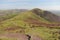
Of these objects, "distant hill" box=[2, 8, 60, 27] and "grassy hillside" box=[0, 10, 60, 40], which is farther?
"distant hill" box=[2, 8, 60, 27]

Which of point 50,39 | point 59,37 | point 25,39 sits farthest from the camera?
point 59,37

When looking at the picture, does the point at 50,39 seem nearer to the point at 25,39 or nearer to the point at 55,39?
the point at 55,39

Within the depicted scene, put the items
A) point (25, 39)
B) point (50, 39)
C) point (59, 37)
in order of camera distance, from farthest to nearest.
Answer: point (59, 37) → point (50, 39) → point (25, 39)

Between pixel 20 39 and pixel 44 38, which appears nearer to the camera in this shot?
pixel 20 39

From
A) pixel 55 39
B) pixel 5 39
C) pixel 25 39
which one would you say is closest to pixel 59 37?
pixel 55 39

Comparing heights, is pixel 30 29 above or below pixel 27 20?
above

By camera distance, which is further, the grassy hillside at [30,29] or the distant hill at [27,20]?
the distant hill at [27,20]

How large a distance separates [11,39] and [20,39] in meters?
1.46

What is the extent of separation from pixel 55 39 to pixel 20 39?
21.3 ft

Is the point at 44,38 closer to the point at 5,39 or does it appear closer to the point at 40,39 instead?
the point at 40,39

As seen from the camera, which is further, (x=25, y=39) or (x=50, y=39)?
(x=50, y=39)

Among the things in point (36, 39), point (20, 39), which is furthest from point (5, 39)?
point (36, 39)

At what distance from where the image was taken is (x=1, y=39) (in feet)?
89.1

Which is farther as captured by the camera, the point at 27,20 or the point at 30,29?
the point at 27,20
